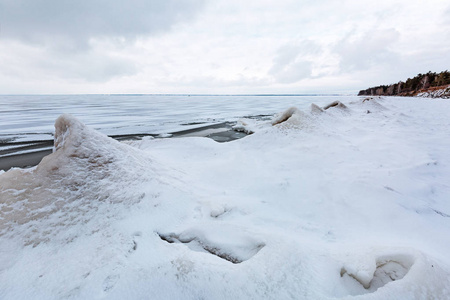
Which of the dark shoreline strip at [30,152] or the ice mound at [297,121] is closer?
the dark shoreline strip at [30,152]

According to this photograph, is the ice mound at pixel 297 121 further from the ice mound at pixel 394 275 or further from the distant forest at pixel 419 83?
the distant forest at pixel 419 83

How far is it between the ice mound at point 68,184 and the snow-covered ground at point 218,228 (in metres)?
0.01

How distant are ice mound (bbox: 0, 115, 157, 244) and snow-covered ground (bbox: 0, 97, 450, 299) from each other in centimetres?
1

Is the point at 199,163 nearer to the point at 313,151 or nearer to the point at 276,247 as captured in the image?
the point at 313,151

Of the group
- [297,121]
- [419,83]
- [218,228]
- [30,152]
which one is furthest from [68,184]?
[419,83]

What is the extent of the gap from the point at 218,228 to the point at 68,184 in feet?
5.99

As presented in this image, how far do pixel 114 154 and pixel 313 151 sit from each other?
4078mm

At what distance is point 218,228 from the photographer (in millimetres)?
2324

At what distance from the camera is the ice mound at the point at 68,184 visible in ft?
6.84

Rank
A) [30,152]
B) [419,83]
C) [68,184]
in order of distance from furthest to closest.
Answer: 1. [419,83]
2. [30,152]
3. [68,184]

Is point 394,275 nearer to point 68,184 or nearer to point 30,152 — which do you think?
point 68,184

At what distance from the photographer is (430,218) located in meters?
2.53

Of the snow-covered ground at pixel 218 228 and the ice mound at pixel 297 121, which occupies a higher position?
the ice mound at pixel 297 121

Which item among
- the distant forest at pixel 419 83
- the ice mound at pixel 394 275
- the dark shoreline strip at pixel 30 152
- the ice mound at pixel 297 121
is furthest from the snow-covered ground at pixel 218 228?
the distant forest at pixel 419 83
